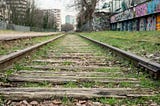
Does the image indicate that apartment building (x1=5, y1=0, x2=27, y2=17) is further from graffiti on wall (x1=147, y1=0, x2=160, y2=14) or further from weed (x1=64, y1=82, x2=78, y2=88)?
weed (x1=64, y1=82, x2=78, y2=88)

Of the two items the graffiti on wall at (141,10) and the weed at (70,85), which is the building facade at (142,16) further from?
the weed at (70,85)

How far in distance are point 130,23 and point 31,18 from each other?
48.0 m

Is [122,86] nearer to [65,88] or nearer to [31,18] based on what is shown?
[65,88]

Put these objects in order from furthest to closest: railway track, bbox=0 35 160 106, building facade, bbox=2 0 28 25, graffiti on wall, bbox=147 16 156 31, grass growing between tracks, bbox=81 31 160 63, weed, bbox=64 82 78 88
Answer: building facade, bbox=2 0 28 25 → graffiti on wall, bbox=147 16 156 31 → grass growing between tracks, bbox=81 31 160 63 → weed, bbox=64 82 78 88 → railway track, bbox=0 35 160 106

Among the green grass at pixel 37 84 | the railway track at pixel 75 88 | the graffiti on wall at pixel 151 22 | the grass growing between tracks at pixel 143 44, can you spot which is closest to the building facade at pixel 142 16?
the graffiti on wall at pixel 151 22

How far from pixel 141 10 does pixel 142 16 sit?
73cm

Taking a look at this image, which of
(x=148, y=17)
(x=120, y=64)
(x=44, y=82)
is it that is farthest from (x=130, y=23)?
(x=44, y=82)

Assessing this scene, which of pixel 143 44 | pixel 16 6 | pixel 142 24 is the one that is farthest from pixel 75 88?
pixel 16 6

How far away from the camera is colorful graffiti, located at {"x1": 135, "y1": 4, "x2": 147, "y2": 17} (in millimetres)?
32219

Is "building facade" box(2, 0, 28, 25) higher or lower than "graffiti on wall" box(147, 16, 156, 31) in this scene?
higher

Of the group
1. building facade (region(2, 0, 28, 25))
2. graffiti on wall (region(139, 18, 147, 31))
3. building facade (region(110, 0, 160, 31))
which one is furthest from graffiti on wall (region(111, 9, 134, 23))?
building facade (region(2, 0, 28, 25))

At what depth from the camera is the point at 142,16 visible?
3372cm

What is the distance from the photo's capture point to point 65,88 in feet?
12.0

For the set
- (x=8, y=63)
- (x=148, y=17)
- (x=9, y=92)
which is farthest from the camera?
(x=148, y=17)
